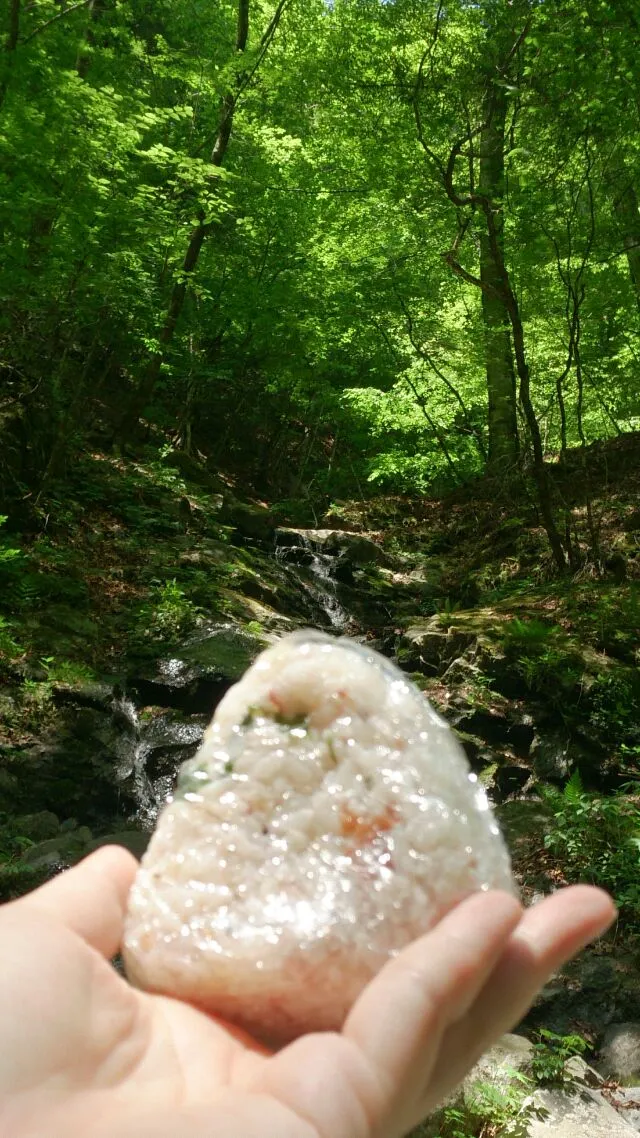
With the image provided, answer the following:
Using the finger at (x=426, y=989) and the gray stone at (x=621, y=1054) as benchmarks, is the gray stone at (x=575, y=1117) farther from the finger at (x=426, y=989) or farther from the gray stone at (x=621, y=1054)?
the finger at (x=426, y=989)

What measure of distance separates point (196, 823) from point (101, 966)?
265 mm

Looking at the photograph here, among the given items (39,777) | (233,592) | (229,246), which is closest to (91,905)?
(39,777)

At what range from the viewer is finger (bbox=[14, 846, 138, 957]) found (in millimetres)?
1282

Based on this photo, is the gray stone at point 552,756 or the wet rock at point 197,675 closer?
the gray stone at point 552,756

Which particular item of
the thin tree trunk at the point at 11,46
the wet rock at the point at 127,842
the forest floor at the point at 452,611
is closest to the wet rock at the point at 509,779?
the forest floor at the point at 452,611

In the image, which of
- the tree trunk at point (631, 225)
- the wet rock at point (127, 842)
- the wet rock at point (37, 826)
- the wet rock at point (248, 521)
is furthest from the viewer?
the wet rock at point (248, 521)

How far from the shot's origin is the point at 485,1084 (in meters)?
3.59

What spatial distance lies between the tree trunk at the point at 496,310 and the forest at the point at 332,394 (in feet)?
0.26

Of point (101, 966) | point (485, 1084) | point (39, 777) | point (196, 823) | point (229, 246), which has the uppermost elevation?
point (229, 246)

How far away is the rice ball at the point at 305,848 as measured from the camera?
1164mm

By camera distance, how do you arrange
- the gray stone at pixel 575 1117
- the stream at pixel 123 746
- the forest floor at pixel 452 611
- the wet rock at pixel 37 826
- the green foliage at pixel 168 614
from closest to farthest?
the gray stone at pixel 575 1117 → the wet rock at pixel 37 826 → the stream at pixel 123 746 → the forest floor at pixel 452 611 → the green foliage at pixel 168 614

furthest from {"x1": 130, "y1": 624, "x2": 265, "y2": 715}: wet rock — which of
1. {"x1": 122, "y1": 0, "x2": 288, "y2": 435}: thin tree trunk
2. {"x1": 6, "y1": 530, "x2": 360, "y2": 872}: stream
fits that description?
{"x1": 122, "y1": 0, "x2": 288, "y2": 435}: thin tree trunk

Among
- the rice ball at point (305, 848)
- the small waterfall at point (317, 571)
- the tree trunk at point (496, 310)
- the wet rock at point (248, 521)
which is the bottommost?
the rice ball at point (305, 848)

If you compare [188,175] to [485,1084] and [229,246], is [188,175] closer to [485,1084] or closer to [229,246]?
[229,246]
